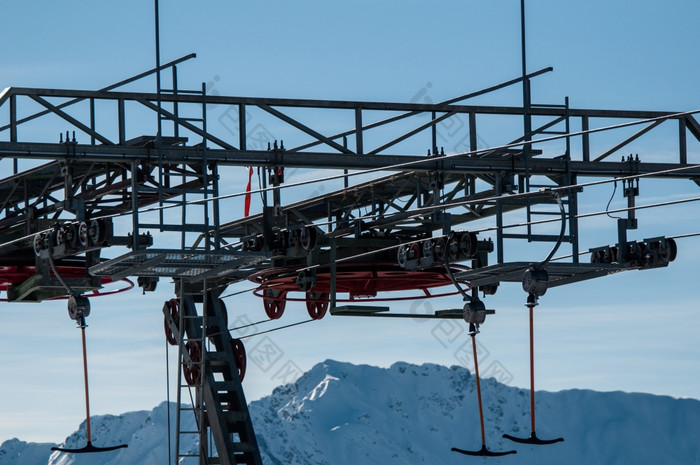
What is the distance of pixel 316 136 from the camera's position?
995 inches

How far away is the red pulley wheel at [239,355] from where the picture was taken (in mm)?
36969

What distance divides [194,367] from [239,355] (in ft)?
4.71

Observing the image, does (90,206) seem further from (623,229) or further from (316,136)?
(623,229)

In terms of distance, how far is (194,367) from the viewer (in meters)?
36.0

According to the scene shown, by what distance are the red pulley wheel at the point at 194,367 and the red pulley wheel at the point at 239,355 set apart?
3.43ft

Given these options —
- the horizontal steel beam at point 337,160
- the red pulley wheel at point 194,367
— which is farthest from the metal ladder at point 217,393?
the horizontal steel beam at point 337,160

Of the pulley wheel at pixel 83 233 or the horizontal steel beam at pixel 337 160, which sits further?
the horizontal steel beam at pixel 337 160

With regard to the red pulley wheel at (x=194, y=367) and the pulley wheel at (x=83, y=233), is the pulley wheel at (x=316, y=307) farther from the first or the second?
the pulley wheel at (x=83, y=233)

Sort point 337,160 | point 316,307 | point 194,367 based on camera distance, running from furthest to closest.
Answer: point 194,367
point 316,307
point 337,160

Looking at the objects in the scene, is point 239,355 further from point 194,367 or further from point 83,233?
point 83,233

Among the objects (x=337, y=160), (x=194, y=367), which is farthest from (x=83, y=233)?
(x=194, y=367)

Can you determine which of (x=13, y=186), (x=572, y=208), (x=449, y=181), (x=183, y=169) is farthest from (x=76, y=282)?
(x=572, y=208)

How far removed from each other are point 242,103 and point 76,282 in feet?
20.1

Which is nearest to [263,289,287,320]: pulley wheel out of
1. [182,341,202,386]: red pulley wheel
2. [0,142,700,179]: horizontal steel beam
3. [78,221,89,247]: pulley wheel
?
[182,341,202,386]: red pulley wheel
